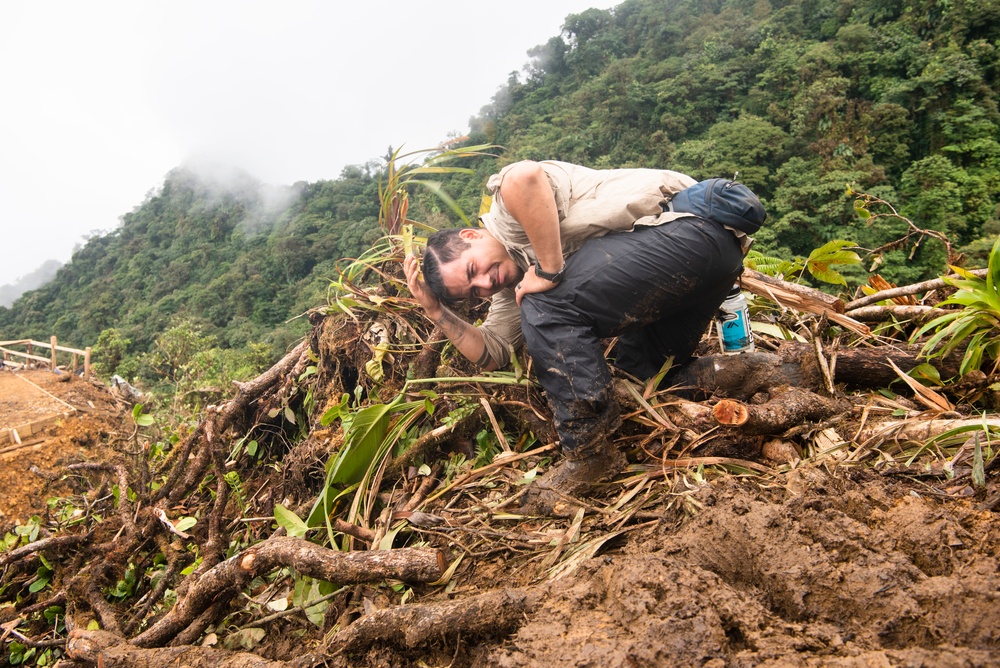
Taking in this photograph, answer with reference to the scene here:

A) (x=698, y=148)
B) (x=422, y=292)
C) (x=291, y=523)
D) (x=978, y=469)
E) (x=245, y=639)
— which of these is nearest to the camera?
(x=978, y=469)

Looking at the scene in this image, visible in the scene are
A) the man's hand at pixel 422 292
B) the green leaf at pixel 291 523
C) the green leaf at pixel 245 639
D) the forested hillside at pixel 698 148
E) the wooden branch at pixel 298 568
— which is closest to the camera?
the wooden branch at pixel 298 568

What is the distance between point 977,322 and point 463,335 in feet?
6.01

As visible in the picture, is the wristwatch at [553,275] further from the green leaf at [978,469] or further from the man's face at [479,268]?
Answer: the green leaf at [978,469]

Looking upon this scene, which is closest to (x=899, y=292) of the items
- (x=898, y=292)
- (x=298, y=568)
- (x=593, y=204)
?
(x=898, y=292)

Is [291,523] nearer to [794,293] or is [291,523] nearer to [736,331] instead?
[736,331]

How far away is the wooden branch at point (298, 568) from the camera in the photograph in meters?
1.42

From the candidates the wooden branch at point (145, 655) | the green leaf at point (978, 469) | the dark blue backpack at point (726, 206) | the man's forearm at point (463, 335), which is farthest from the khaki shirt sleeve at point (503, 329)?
the green leaf at point (978, 469)

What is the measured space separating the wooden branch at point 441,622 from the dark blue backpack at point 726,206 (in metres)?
1.27

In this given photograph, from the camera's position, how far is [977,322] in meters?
1.89

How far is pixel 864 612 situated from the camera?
3.10 feet

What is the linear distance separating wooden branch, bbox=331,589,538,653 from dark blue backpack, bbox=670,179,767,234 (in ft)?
4.18

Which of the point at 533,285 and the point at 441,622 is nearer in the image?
the point at 441,622

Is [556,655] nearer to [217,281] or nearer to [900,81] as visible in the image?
[900,81]

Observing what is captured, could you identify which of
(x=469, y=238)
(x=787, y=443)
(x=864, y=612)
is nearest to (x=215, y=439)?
(x=469, y=238)
